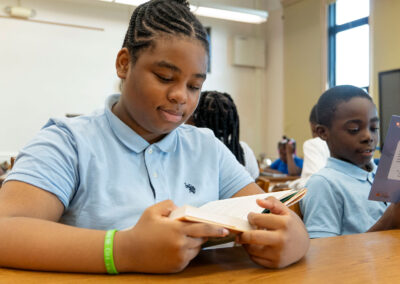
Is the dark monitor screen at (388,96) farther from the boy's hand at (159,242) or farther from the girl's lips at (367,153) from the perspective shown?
the boy's hand at (159,242)

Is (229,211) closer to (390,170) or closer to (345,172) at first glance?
(390,170)

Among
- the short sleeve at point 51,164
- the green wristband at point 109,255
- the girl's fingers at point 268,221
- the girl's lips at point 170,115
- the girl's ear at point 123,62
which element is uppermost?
the girl's ear at point 123,62

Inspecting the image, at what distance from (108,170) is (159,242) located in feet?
1.07

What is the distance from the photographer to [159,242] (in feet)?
2.00

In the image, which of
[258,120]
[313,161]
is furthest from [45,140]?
[258,120]

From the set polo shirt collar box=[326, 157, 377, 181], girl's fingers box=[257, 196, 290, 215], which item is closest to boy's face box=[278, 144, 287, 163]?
polo shirt collar box=[326, 157, 377, 181]

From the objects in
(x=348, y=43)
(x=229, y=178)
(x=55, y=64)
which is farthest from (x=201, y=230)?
(x=348, y=43)

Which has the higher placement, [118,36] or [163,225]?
[118,36]

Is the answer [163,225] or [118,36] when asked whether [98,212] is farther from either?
[118,36]

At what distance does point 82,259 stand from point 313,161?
2.61 meters

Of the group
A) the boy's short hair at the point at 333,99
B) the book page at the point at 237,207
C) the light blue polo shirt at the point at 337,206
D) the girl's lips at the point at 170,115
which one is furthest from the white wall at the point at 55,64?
the book page at the point at 237,207

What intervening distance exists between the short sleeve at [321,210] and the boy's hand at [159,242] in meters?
0.69

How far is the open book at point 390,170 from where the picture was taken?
98 cm

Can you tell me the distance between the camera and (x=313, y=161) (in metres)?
3.03
